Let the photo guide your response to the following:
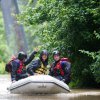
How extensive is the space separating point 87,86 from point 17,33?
22980 millimetres

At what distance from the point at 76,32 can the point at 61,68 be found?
6.64 ft

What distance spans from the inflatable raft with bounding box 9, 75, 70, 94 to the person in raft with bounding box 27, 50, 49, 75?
0.98 metres

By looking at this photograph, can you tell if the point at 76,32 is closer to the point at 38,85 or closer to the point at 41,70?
the point at 41,70

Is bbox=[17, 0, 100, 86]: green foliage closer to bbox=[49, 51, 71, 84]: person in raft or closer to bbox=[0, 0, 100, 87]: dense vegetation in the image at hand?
bbox=[0, 0, 100, 87]: dense vegetation

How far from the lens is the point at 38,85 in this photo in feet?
47.0

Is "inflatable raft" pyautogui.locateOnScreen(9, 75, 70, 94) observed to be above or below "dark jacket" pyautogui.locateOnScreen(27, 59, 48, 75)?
below

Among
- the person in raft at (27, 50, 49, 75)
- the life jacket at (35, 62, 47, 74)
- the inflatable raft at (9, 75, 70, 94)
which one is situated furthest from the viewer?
the life jacket at (35, 62, 47, 74)

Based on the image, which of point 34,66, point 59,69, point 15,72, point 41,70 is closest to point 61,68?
point 59,69

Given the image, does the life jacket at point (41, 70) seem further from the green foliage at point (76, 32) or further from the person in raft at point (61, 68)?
the green foliage at point (76, 32)

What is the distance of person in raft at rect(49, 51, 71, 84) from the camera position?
15453mm

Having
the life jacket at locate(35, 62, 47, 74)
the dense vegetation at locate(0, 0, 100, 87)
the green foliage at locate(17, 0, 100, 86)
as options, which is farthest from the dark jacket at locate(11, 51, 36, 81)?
the green foliage at locate(17, 0, 100, 86)

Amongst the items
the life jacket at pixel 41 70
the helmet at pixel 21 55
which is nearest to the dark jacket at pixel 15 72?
the helmet at pixel 21 55

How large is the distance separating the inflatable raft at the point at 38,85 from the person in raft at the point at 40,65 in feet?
3.21

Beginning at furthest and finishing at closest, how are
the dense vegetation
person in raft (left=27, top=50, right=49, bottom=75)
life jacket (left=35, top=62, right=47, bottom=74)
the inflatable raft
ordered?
the dense vegetation, life jacket (left=35, top=62, right=47, bottom=74), person in raft (left=27, top=50, right=49, bottom=75), the inflatable raft
